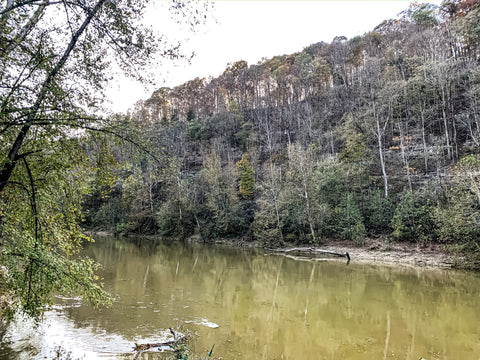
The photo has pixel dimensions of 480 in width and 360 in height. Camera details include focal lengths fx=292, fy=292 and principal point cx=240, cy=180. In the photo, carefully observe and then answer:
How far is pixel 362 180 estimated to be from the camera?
98.6ft

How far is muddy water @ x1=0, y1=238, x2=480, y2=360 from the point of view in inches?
284

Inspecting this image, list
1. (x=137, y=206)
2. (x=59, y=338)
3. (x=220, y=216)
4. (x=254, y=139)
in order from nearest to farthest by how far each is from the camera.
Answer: (x=59, y=338) → (x=220, y=216) → (x=137, y=206) → (x=254, y=139)

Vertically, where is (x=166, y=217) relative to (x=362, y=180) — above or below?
below

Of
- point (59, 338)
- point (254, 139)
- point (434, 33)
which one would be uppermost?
point (434, 33)

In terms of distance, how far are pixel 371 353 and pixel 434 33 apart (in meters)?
43.7

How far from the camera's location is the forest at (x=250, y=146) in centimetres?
497

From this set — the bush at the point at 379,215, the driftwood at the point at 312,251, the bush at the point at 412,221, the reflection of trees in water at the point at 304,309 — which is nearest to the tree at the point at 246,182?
the driftwood at the point at 312,251

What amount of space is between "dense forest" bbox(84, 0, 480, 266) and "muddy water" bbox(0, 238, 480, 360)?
684 cm

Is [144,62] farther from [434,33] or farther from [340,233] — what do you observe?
[434,33]

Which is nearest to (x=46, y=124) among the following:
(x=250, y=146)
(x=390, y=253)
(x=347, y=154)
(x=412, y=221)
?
(x=390, y=253)

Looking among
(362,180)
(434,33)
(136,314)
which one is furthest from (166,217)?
(434,33)

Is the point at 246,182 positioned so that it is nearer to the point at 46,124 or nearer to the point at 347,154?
the point at 347,154

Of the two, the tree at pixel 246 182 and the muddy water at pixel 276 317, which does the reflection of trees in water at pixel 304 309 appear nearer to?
the muddy water at pixel 276 317

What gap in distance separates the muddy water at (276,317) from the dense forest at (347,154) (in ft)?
22.4
